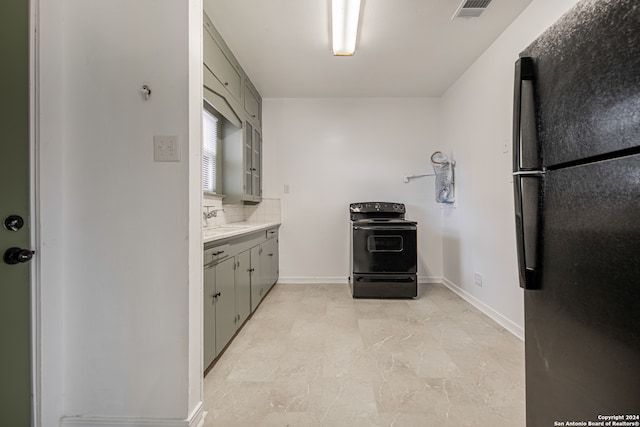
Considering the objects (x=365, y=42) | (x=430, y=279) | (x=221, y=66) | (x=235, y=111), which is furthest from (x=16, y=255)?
(x=430, y=279)

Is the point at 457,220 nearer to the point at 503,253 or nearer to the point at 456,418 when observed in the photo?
the point at 503,253

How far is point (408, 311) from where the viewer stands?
273 centimetres

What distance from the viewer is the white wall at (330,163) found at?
3.83 m

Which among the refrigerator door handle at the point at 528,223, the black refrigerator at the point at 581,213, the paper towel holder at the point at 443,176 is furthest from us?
the paper towel holder at the point at 443,176

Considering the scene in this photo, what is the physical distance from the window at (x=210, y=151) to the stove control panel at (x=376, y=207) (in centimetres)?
173

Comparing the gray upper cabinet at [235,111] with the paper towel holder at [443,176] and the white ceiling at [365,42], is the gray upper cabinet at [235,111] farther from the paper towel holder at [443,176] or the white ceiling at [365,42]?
the paper towel holder at [443,176]

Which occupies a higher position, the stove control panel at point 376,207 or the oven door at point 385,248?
the stove control panel at point 376,207

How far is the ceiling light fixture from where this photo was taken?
76.9 inches

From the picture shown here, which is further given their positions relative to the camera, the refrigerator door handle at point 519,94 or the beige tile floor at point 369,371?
the beige tile floor at point 369,371

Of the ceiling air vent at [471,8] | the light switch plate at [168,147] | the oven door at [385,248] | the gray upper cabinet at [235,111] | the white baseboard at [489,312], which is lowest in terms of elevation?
the white baseboard at [489,312]

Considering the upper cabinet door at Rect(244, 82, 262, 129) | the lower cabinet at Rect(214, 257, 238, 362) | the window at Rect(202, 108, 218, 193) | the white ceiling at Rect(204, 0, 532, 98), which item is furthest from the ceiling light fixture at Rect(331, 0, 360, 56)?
the lower cabinet at Rect(214, 257, 238, 362)

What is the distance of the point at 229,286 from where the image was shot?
1.98 m

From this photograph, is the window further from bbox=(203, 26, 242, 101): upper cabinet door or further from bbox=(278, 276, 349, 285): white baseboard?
bbox=(278, 276, 349, 285): white baseboard

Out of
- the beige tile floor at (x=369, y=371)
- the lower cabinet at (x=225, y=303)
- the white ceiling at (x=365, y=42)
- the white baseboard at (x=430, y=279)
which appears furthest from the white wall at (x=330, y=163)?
the lower cabinet at (x=225, y=303)
